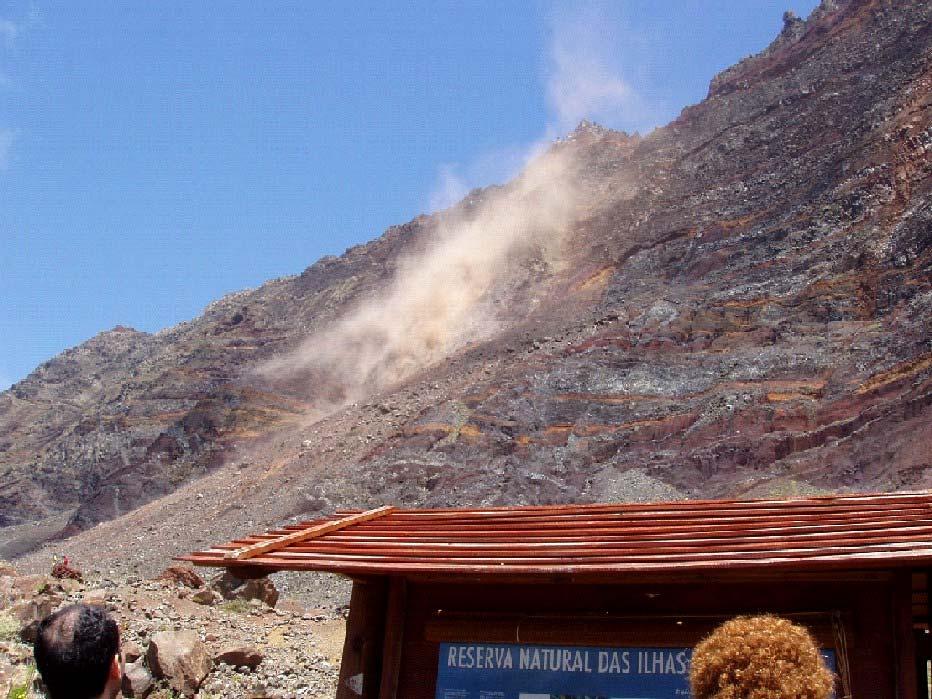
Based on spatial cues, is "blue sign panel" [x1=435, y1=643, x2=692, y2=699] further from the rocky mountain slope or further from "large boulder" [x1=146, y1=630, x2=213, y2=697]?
the rocky mountain slope

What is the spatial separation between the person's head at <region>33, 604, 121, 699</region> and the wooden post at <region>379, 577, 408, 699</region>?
3458 millimetres

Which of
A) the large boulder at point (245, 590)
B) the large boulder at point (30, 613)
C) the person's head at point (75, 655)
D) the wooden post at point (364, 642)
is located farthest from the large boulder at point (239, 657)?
the person's head at point (75, 655)

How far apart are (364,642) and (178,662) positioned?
7555 mm

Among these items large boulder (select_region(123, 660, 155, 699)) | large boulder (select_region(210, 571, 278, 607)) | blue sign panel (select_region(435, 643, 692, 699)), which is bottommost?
blue sign panel (select_region(435, 643, 692, 699))

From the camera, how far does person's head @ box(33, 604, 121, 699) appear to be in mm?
3291

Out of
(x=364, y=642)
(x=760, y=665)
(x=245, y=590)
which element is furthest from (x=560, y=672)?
(x=245, y=590)

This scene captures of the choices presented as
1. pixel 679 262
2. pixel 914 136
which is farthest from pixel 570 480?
pixel 914 136

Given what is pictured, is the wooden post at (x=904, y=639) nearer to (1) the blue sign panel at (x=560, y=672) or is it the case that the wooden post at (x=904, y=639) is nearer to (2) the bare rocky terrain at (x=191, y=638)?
(1) the blue sign panel at (x=560, y=672)

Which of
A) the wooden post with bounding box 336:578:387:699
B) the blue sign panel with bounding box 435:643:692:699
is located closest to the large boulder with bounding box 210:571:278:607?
the wooden post with bounding box 336:578:387:699

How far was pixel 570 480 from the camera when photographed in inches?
1476

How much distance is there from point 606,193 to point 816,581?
74.1m

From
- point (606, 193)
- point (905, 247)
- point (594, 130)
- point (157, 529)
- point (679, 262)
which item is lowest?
point (157, 529)

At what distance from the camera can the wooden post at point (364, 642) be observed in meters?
6.86

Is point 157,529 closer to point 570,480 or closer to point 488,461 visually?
point 488,461
